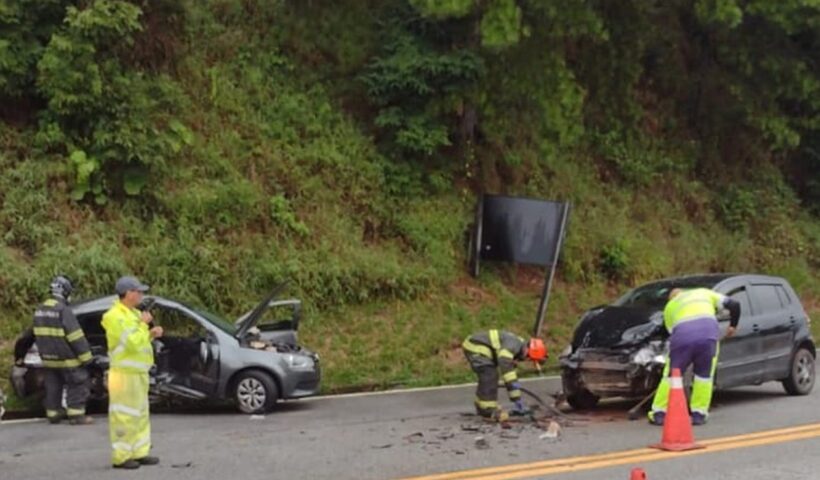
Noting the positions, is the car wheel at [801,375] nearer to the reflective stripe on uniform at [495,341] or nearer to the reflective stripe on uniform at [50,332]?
the reflective stripe on uniform at [495,341]

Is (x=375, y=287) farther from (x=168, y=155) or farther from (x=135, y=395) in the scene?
(x=135, y=395)

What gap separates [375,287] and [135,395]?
9.03 meters

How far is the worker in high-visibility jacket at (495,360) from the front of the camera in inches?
436

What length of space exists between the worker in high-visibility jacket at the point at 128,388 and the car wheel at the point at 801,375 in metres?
8.39

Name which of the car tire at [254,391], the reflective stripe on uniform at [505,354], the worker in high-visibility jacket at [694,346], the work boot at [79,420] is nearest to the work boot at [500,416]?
the reflective stripe on uniform at [505,354]

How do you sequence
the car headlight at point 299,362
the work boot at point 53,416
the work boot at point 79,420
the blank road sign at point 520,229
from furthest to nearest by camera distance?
the blank road sign at point 520,229 → the car headlight at point 299,362 → the work boot at point 53,416 → the work boot at point 79,420

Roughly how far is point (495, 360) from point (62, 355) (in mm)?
5148

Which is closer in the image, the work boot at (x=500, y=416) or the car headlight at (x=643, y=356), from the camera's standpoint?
the work boot at (x=500, y=416)

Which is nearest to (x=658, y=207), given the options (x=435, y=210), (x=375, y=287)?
(x=435, y=210)

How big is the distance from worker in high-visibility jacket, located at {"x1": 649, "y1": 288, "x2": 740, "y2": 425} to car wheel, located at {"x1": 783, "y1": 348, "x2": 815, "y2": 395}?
2.68m

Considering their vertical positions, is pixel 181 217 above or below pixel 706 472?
above

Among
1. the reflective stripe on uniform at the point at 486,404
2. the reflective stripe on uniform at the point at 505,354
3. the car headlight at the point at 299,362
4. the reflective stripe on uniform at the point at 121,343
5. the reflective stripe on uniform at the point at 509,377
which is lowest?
the reflective stripe on uniform at the point at 486,404

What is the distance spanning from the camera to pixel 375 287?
57.8ft

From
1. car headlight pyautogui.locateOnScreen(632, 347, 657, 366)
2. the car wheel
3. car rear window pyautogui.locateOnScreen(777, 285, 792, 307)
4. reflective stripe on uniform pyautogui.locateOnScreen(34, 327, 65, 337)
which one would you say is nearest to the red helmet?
car headlight pyautogui.locateOnScreen(632, 347, 657, 366)
